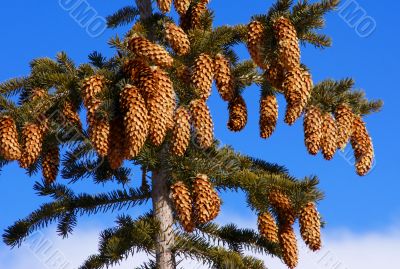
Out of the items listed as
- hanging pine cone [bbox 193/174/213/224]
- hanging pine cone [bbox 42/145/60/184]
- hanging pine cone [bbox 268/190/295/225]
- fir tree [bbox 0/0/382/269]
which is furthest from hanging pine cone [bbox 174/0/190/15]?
hanging pine cone [bbox 268/190/295/225]

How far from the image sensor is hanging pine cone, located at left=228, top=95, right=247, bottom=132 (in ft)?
24.7

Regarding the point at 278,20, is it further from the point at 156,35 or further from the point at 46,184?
the point at 46,184

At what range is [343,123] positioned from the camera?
707cm

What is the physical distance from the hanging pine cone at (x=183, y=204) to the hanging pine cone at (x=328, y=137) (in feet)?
4.85

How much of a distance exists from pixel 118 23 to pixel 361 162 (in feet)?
12.7

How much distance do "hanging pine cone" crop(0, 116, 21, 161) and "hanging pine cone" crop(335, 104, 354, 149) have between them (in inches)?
134

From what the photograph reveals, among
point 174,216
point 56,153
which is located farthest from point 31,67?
point 174,216

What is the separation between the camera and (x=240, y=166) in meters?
7.93

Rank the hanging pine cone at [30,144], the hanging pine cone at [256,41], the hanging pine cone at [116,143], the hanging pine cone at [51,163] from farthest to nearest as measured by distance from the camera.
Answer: the hanging pine cone at [51,163] → the hanging pine cone at [256,41] → the hanging pine cone at [30,144] → the hanging pine cone at [116,143]

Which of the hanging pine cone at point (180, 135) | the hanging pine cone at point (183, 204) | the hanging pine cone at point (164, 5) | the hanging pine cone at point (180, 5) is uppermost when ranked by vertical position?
the hanging pine cone at point (180, 5)

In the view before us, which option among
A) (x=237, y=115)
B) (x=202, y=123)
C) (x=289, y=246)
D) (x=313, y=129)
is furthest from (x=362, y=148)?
(x=202, y=123)

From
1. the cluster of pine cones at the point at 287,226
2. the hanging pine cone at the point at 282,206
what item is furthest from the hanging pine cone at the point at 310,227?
the hanging pine cone at the point at 282,206

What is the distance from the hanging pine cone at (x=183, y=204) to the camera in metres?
6.55

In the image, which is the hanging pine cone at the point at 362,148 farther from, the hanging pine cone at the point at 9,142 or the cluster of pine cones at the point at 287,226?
the hanging pine cone at the point at 9,142
